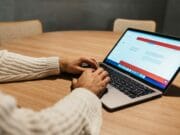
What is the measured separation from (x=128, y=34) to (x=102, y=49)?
40 cm

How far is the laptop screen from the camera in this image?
39.5 inches

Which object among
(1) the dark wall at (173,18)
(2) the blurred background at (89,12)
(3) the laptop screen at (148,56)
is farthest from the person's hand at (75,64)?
(1) the dark wall at (173,18)

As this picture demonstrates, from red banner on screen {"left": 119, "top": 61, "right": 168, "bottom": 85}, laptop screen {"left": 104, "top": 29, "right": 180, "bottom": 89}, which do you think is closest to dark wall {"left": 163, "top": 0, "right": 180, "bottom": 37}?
laptop screen {"left": 104, "top": 29, "right": 180, "bottom": 89}

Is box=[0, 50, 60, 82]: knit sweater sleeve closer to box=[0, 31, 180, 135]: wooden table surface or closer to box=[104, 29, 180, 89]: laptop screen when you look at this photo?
box=[0, 31, 180, 135]: wooden table surface

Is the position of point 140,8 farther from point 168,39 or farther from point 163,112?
point 163,112

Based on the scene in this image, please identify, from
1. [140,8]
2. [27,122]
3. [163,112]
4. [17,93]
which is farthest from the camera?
[140,8]

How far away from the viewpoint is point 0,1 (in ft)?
8.36

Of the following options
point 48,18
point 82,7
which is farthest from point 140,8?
point 48,18

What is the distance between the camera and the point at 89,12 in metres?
3.16

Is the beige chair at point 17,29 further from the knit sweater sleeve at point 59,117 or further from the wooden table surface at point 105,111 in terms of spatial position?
the knit sweater sleeve at point 59,117

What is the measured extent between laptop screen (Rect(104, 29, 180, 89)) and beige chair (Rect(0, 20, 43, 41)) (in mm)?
986

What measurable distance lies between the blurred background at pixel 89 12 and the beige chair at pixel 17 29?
1.97 feet

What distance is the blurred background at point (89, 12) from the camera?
2727 millimetres

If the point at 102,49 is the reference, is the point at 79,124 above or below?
above
